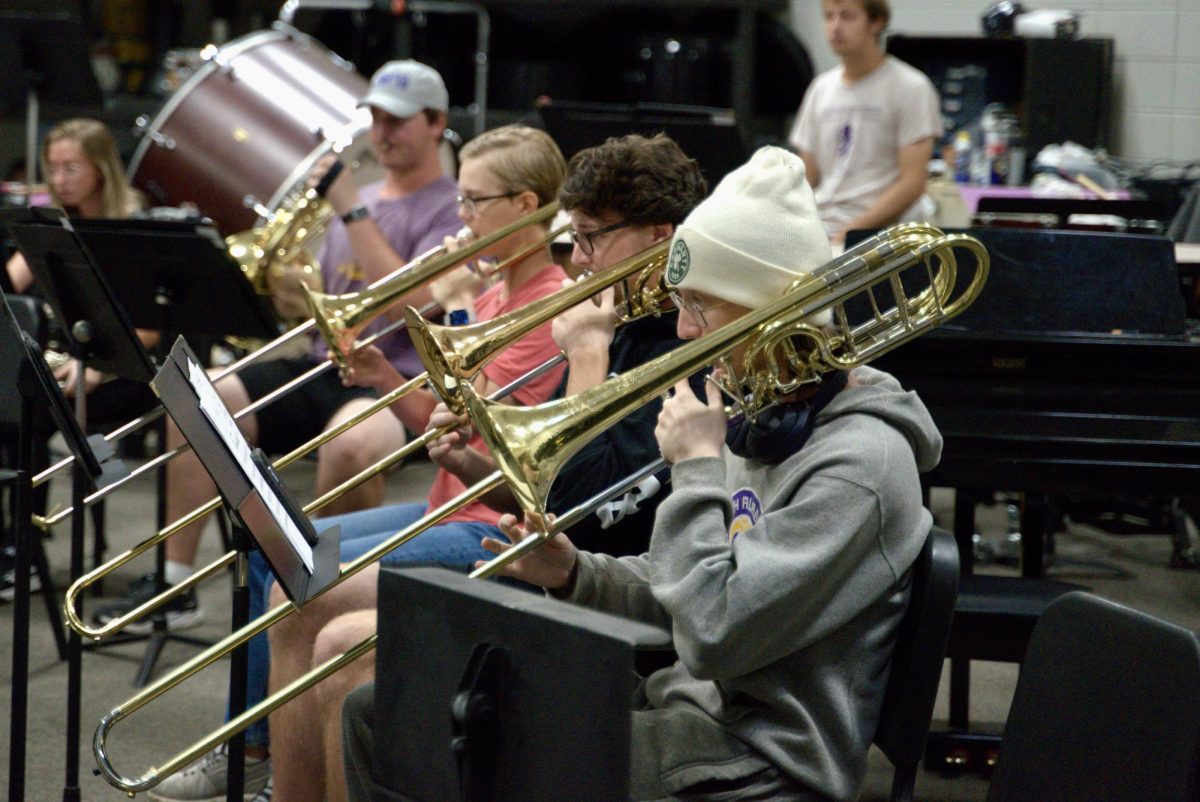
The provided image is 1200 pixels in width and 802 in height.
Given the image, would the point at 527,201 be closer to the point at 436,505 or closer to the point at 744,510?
the point at 436,505

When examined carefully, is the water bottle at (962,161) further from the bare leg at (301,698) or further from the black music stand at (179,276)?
the bare leg at (301,698)

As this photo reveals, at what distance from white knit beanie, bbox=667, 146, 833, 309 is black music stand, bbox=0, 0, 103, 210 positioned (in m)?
4.82

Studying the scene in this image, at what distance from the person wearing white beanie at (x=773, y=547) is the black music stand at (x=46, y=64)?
190 inches

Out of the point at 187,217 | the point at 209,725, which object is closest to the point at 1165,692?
the point at 209,725

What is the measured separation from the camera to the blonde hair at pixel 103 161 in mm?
4777

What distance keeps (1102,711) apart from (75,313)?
2268mm

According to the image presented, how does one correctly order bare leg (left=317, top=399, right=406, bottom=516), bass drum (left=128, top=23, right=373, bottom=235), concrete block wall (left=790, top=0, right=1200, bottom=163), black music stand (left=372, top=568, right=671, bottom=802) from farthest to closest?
concrete block wall (left=790, top=0, right=1200, bottom=163)
bass drum (left=128, top=23, right=373, bottom=235)
bare leg (left=317, top=399, right=406, bottom=516)
black music stand (left=372, top=568, right=671, bottom=802)

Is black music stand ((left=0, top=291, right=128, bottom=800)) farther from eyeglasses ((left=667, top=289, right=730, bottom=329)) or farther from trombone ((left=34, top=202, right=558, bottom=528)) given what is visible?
eyeglasses ((left=667, top=289, right=730, bottom=329))

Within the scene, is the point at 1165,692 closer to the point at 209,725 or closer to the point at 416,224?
the point at 209,725

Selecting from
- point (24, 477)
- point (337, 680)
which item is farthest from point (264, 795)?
point (24, 477)

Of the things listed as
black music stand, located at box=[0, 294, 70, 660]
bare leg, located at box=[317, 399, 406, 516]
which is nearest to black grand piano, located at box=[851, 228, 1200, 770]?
bare leg, located at box=[317, 399, 406, 516]

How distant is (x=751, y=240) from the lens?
1.89 meters

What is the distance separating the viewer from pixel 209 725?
11.2 ft

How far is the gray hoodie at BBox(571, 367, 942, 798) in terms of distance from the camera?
5.62 ft
